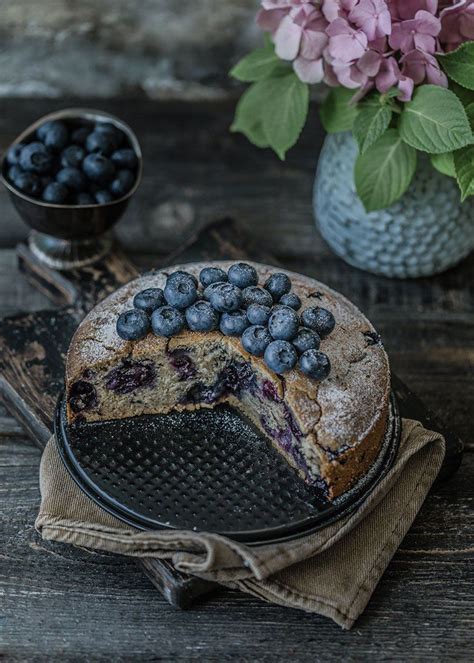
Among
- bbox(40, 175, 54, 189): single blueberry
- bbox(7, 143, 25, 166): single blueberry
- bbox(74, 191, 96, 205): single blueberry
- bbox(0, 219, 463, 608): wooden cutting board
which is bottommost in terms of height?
bbox(0, 219, 463, 608): wooden cutting board

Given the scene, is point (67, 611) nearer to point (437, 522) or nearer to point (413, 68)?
point (437, 522)

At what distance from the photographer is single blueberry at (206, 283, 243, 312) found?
2068 millimetres

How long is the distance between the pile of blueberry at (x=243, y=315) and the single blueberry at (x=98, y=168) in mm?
545

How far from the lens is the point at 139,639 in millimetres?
1852

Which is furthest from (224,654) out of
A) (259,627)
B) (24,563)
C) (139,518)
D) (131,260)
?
(131,260)

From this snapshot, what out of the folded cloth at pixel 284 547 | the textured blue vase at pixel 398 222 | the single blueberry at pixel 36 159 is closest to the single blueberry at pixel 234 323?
the folded cloth at pixel 284 547

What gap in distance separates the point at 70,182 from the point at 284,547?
1209 mm

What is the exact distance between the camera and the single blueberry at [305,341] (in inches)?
79.3

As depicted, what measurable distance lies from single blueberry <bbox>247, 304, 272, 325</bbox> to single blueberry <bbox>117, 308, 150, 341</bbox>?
240 millimetres

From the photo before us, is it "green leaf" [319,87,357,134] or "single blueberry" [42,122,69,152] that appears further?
"single blueberry" [42,122,69,152]

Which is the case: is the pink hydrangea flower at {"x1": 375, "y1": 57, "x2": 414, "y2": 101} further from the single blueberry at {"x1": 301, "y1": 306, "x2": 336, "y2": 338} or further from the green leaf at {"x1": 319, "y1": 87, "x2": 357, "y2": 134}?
the single blueberry at {"x1": 301, "y1": 306, "x2": 336, "y2": 338}

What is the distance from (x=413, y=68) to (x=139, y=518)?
1230 mm

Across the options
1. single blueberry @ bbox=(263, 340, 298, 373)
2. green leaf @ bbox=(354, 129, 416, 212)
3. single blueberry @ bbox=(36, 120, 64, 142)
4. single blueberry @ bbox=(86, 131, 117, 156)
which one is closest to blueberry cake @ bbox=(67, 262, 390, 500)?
single blueberry @ bbox=(263, 340, 298, 373)

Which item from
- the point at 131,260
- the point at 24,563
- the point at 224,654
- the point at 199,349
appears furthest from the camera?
the point at 131,260
